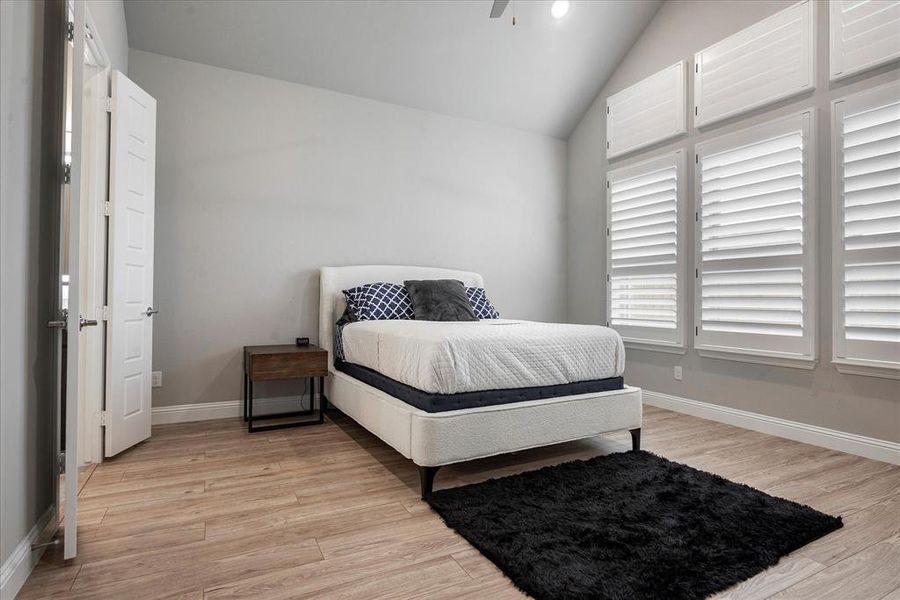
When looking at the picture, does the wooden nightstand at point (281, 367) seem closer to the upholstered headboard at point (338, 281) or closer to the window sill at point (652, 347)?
the upholstered headboard at point (338, 281)

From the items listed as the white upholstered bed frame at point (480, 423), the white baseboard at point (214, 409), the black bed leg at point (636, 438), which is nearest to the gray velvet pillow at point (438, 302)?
the white upholstered bed frame at point (480, 423)

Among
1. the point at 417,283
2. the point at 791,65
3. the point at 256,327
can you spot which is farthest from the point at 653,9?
the point at 256,327

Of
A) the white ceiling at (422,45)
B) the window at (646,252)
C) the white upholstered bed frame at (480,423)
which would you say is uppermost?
the white ceiling at (422,45)

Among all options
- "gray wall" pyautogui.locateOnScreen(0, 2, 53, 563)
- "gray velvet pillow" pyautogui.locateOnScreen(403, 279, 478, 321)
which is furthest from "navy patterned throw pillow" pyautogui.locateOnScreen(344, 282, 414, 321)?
"gray wall" pyautogui.locateOnScreen(0, 2, 53, 563)

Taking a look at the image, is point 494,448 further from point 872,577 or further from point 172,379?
point 172,379

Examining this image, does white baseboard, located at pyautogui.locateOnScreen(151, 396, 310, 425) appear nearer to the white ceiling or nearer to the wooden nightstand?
the wooden nightstand

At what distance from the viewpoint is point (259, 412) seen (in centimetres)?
386

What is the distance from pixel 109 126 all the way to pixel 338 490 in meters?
2.50

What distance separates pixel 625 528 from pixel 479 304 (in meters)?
2.45

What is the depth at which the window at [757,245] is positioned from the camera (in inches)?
126

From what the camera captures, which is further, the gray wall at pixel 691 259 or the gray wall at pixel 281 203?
the gray wall at pixel 281 203

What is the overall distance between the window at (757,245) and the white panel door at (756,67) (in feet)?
0.72

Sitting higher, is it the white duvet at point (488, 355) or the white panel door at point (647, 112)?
the white panel door at point (647, 112)

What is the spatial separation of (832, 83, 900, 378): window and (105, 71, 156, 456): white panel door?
443cm
